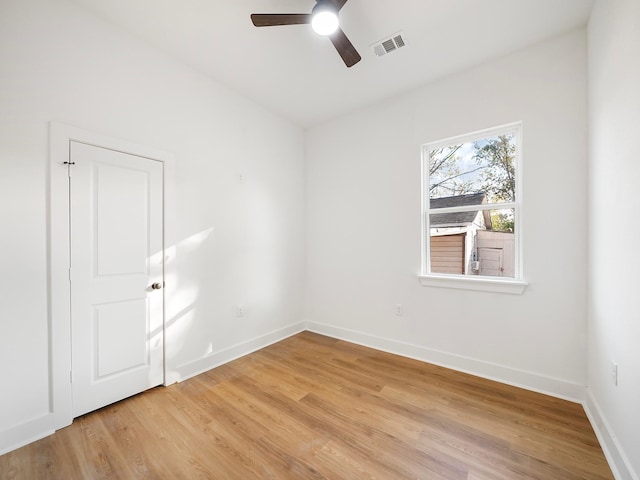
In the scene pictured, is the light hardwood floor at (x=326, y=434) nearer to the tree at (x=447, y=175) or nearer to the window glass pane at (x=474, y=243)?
the window glass pane at (x=474, y=243)

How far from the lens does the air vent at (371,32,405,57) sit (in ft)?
7.57

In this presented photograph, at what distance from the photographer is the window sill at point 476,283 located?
246cm

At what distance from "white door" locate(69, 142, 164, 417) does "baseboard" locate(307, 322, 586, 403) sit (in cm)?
225

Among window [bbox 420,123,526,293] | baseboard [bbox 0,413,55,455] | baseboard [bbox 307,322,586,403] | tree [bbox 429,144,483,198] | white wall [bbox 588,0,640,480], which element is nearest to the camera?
white wall [bbox 588,0,640,480]

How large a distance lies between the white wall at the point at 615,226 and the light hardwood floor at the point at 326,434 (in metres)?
0.31

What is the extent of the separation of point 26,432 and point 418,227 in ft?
11.6

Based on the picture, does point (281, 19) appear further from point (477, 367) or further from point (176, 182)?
point (477, 367)

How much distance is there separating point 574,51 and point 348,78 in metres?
1.90

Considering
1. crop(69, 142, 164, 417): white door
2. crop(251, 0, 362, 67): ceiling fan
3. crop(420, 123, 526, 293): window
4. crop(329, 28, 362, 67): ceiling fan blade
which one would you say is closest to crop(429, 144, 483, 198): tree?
crop(420, 123, 526, 293): window

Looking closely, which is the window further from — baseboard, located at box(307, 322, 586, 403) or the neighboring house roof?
baseboard, located at box(307, 322, 586, 403)

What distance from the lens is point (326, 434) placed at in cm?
187

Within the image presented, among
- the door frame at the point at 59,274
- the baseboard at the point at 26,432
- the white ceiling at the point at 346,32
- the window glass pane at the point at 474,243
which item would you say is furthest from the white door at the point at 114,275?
the window glass pane at the point at 474,243

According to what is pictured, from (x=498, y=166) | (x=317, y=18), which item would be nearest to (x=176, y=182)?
(x=317, y=18)

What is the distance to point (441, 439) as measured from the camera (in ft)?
5.95
